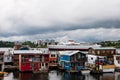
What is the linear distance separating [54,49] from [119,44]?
216 ft

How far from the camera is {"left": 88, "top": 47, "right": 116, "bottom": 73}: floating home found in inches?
2202

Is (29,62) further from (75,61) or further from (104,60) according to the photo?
(104,60)

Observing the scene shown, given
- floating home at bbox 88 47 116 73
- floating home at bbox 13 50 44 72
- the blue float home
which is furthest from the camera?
the blue float home

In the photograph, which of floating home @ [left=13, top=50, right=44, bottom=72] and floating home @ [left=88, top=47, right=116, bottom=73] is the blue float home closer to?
floating home @ [left=88, top=47, right=116, bottom=73]

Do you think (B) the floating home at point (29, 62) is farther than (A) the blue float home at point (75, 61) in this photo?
No

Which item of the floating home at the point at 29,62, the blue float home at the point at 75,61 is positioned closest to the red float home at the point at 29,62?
the floating home at the point at 29,62

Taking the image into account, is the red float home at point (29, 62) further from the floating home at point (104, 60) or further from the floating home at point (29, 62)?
the floating home at point (104, 60)

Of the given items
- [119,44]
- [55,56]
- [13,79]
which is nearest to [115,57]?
[55,56]

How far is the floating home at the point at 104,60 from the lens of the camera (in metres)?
55.9

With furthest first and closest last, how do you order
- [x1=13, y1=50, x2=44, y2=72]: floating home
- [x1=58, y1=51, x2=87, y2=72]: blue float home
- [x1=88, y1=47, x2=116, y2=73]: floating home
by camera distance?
1. [x1=58, y1=51, x2=87, y2=72]: blue float home
2. [x1=88, y1=47, x2=116, y2=73]: floating home
3. [x1=13, y1=50, x2=44, y2=72]: floating home

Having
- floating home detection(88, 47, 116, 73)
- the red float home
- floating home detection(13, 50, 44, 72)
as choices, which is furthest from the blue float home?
the red float home

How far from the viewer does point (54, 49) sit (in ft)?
293

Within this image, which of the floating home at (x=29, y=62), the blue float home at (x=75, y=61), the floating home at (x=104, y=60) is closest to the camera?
the floating home at (x=29, y=62)

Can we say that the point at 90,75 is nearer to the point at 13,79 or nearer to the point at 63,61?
the point at 63,61
